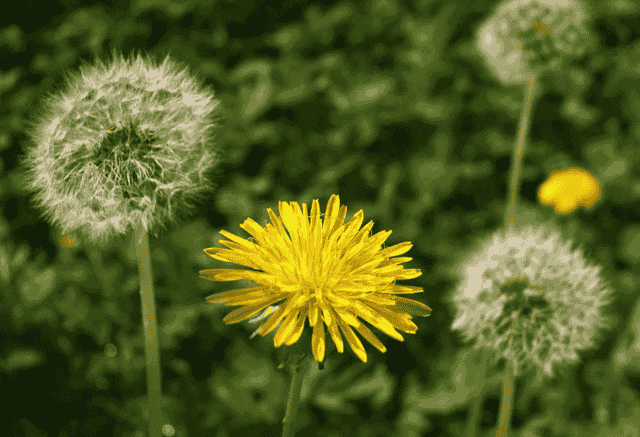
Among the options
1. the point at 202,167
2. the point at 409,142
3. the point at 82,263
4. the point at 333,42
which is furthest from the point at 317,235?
the point at 333,42

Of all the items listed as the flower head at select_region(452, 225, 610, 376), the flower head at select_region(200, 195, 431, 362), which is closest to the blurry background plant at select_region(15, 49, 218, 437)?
the flower head at select_region(200, 195, 431, 362)

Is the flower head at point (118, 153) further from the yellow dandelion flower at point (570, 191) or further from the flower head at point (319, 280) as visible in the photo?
the yellow dandelion flower at point (570, 191)

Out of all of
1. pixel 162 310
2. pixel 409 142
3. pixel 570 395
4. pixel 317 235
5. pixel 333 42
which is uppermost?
pixel 333 42

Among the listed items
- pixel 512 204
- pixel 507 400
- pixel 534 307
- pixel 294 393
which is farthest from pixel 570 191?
pixel 294 393

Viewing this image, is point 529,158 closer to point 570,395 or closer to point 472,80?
point 472,80

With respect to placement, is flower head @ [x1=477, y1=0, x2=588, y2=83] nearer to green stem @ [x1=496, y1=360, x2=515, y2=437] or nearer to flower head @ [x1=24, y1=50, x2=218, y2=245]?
green stem @ [x1=496, y1=360, x2=515, y2=437]

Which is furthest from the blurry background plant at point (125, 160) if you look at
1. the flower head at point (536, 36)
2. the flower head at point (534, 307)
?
the flower head at point (536, 36)
